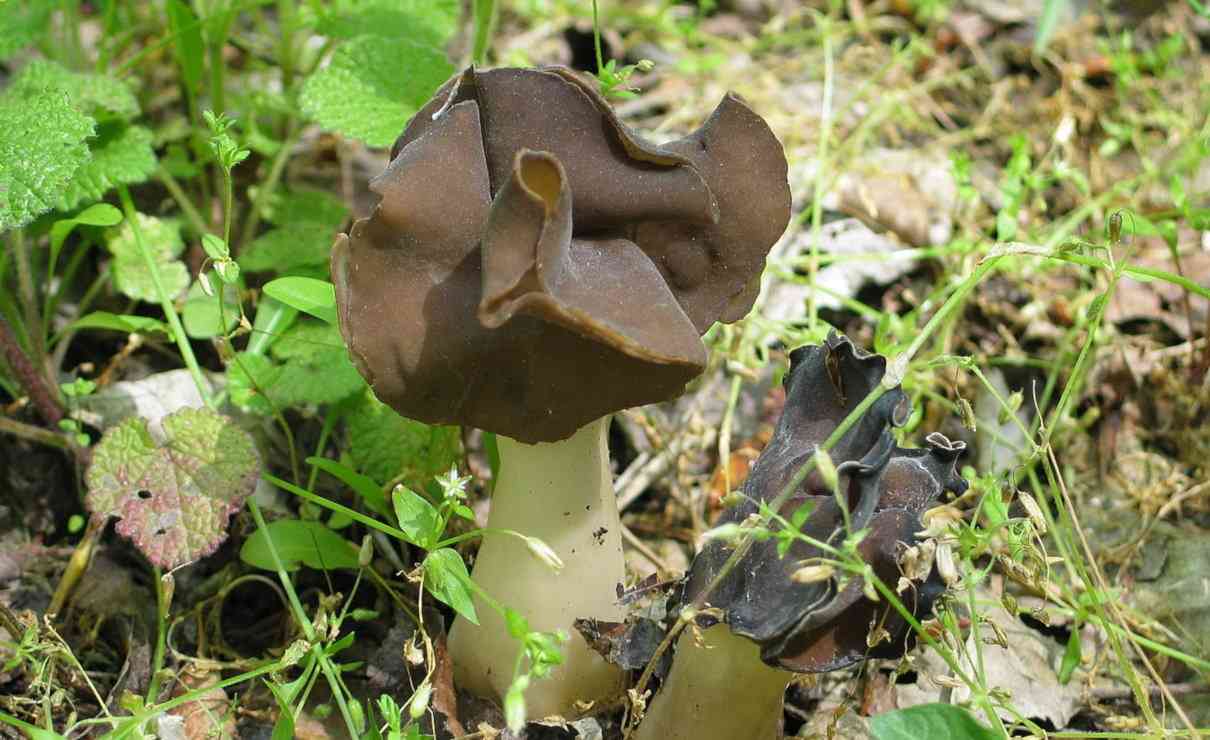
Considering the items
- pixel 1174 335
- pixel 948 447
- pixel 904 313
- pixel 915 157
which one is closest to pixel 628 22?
pixel 915 157

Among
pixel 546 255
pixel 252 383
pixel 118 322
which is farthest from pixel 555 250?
pixel 118 322

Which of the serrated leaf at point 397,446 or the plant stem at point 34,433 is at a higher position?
the serrated leaf at point 397,446

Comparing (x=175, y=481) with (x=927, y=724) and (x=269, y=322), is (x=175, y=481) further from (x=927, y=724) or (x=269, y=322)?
(x=927, y=724)

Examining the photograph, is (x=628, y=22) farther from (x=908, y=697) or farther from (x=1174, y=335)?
(x=908, y=697)

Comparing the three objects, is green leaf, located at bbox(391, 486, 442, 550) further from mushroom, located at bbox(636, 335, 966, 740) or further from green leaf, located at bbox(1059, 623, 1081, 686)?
green leaf, located at bbox(1059, 623, 1081, 686)

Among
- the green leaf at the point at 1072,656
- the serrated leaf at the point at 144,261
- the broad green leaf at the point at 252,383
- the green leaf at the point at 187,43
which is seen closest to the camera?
the green leaf at the point at 1072,656

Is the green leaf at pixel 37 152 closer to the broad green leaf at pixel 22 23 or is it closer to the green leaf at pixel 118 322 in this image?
the green leaf at pixel 118 322

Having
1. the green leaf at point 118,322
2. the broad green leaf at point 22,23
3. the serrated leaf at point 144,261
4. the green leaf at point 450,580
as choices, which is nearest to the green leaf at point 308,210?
the serrated leaf at point 144,261
